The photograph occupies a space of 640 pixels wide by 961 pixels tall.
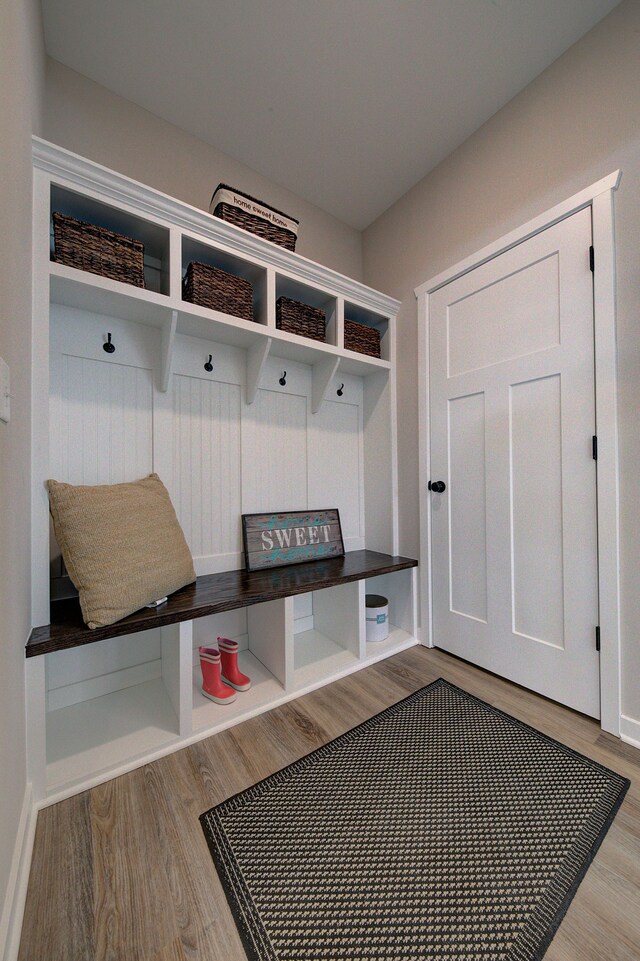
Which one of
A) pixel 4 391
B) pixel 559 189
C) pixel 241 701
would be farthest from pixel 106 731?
pixel 559 189

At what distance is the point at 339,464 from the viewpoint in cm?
232

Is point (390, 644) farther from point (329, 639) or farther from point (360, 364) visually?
point (360, 364)

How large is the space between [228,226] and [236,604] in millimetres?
1523

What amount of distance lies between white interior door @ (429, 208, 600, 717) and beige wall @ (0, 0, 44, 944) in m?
1.75

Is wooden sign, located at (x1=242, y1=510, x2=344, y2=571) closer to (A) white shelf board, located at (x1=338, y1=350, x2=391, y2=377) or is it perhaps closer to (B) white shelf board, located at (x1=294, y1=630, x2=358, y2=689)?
(B) white shelf board, located at (x1=294, y1=630, x2=358, y2=689)

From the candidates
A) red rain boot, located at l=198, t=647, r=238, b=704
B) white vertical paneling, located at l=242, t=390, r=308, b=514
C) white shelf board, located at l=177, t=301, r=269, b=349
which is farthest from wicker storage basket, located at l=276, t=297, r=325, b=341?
red rain boot, located at l=198, t=647, r=238, b=704

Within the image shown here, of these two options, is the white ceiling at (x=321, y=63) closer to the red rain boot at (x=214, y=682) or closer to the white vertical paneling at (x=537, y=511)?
the white vertical paneling at (x=537, y=511)

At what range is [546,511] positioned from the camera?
5.16 ft

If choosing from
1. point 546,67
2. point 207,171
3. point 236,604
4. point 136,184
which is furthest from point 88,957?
point 546,67

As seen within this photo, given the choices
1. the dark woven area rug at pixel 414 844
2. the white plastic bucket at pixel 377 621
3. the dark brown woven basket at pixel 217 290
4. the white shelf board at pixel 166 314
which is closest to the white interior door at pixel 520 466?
the white plastic bucket at pixel 377 621

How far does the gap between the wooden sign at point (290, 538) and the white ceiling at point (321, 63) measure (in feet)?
6.30

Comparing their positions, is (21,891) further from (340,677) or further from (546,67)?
(546,67)

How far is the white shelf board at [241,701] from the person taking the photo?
1.42m

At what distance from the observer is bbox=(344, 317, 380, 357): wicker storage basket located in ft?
6.89
